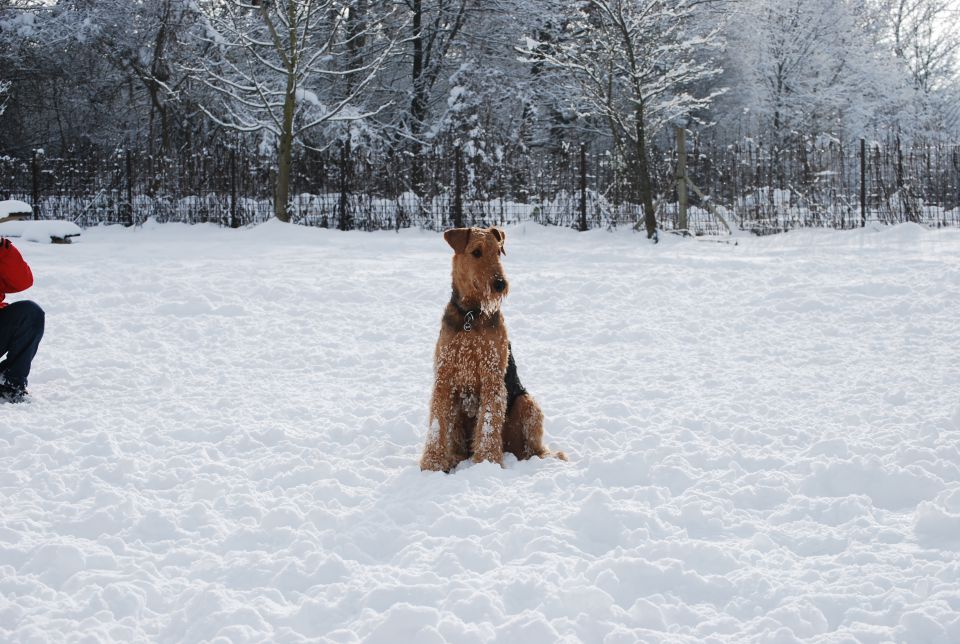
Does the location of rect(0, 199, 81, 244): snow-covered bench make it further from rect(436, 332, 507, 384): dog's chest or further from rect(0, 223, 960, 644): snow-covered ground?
rect(436, 332, 507, 384): dog's chest

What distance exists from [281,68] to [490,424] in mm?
15565

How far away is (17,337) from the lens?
5.75 metres

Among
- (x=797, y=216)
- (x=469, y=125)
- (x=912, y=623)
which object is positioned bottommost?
(x=912, y=623)

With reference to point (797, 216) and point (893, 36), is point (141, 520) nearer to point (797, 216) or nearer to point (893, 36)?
point (797, 216)

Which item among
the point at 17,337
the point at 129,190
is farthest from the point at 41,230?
the point at 17,337

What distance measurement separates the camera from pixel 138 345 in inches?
300

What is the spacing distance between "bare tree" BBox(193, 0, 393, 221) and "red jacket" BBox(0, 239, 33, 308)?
37.6 feet

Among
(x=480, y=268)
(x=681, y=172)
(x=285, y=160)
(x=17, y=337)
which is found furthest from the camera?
(x=285, y=160)

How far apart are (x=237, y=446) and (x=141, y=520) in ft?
4.09

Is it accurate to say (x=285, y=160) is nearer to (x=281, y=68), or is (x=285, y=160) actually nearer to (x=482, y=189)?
(x=281, y=68)

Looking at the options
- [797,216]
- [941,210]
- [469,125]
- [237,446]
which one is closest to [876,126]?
[941,210]

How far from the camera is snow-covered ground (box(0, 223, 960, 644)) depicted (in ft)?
9.37

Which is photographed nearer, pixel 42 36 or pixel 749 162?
pixel 749 162

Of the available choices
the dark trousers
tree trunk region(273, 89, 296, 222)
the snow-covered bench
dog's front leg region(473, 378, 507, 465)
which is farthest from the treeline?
dog's front leg region(473, 378, 507, 465)
